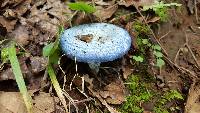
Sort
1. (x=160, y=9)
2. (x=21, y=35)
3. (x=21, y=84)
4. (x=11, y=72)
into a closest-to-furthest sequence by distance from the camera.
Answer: (x=21, y=84), (x=11, y=72), (x=21, y=35), (x=160, y=9)

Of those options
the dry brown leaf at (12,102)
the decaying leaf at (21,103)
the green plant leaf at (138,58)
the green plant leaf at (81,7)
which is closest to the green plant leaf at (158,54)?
the green plant leaf at (138,58)

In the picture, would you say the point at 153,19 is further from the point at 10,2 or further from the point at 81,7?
the point at 10,2

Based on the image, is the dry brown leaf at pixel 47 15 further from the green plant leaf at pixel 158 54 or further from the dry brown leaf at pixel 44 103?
the green plant leaf at pixel 158 54

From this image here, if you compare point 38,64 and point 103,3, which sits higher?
point 103,3

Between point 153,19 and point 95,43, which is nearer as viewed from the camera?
point 95,43

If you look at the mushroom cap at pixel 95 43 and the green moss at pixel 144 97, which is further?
the green moss at pixel 144 97

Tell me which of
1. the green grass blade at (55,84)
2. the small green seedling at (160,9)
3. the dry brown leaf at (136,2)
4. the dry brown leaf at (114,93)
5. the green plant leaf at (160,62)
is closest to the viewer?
the green grass blade at (55,84)

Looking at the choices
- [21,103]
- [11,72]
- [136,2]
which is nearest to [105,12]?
[136,2]
